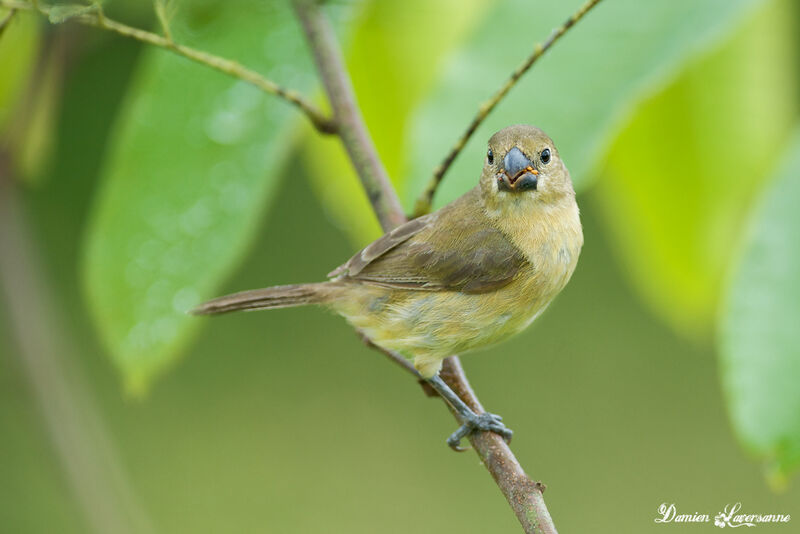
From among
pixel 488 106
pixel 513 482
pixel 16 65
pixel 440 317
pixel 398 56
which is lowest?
pixel 513 482

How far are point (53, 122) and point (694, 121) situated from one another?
4.87ft

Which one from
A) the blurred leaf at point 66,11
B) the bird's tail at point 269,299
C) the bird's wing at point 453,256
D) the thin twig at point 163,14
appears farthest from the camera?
the bird's wing at point 453,256

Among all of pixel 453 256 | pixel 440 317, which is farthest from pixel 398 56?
pixel 440 317

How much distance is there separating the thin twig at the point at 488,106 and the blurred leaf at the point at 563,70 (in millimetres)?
58

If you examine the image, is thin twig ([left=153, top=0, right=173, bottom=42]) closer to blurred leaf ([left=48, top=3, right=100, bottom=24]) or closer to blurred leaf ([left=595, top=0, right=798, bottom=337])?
blurred leaf ([left=48, top=3, right=100, bottom=24])

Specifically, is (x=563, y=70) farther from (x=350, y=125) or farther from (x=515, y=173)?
(x=350, y=125)

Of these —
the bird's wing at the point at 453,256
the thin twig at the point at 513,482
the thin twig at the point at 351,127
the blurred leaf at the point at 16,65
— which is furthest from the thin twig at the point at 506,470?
the blurred leaf at the point at 16,65

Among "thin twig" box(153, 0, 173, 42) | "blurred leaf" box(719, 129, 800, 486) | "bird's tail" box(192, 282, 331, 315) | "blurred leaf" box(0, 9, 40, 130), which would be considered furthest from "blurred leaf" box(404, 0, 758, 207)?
A: "blurred leaf" box(0, 9, 40, 130)

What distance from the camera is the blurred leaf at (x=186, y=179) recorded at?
1.65 metres

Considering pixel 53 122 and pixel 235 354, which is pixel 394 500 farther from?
pixel 53 122

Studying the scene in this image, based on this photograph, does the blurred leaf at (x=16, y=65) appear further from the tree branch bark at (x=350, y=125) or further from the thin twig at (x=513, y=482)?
the thin twig at (x=513, y=482)

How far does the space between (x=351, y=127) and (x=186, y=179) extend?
32 cm

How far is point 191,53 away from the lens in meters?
1.33

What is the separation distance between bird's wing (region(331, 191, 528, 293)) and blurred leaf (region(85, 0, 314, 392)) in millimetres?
309
